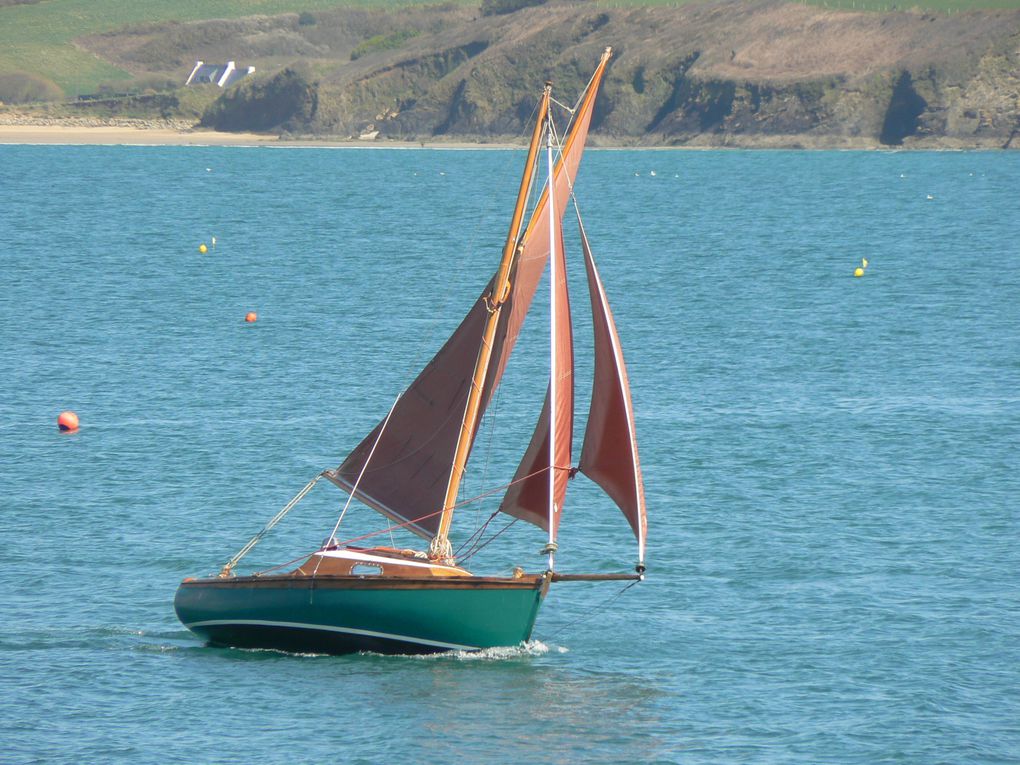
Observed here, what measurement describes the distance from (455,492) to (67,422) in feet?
69.2

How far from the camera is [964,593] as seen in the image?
35.6 meters

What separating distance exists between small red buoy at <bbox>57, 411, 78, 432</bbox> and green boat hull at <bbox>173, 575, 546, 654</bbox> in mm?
19379

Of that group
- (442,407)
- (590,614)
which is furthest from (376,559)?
(590,614)

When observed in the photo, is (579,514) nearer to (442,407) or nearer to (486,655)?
(442,407)

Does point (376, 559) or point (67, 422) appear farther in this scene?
point (67, 422)

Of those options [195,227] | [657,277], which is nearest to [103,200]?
[195,227]

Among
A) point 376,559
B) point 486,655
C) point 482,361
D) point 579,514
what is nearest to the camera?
point 376,559

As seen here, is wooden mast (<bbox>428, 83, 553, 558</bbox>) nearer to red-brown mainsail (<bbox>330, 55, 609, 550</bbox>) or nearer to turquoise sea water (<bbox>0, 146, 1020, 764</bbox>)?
red-brown mainsail (<bbox>330, 55, 609, 550</bbox>)

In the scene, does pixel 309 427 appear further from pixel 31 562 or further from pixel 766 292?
pixel 766 292

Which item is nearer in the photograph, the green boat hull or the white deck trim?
the green boat hull

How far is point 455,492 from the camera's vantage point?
32.7 m

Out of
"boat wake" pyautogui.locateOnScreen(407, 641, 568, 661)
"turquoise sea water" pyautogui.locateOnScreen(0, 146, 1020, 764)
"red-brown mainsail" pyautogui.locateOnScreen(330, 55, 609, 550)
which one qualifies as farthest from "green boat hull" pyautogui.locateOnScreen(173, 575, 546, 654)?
"red-brown mainsail" pyautogui.locateOnScreen(330, 55, 609, 550)

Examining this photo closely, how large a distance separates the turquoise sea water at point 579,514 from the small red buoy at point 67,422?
46 centimetres

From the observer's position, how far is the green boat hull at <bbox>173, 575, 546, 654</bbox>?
29.8 m
